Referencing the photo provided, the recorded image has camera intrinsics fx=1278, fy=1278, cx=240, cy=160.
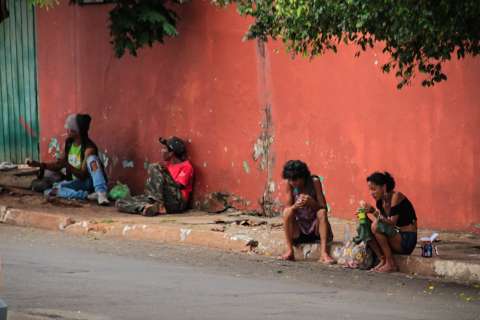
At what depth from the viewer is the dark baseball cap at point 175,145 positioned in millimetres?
15555

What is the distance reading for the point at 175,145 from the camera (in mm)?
15555

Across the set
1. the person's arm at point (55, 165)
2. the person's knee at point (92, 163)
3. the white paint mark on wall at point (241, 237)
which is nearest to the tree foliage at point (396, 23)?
the white paint mark on wall at point (241, 237)

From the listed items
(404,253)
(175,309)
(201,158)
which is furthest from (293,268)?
(201,158)

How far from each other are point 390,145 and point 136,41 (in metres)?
3.70

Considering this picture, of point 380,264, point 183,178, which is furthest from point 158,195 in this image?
point 380,264

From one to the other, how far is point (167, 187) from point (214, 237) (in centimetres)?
228

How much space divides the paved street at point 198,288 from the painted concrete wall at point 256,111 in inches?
81.4

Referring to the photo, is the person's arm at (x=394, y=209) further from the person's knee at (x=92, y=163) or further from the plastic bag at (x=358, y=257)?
the person's knee at (x=92, y=163)

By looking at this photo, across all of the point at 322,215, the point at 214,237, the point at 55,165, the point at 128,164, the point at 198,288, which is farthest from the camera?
the point at 128,164

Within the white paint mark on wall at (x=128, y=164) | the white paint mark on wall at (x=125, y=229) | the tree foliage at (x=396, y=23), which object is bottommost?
the white paint mark on wall at (x=125, y=229)

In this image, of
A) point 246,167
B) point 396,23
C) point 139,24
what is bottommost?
point 246,167

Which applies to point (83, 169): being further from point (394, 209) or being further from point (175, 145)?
point (394, 209)

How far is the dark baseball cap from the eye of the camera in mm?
15555

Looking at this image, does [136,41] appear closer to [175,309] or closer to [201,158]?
[201,158]
